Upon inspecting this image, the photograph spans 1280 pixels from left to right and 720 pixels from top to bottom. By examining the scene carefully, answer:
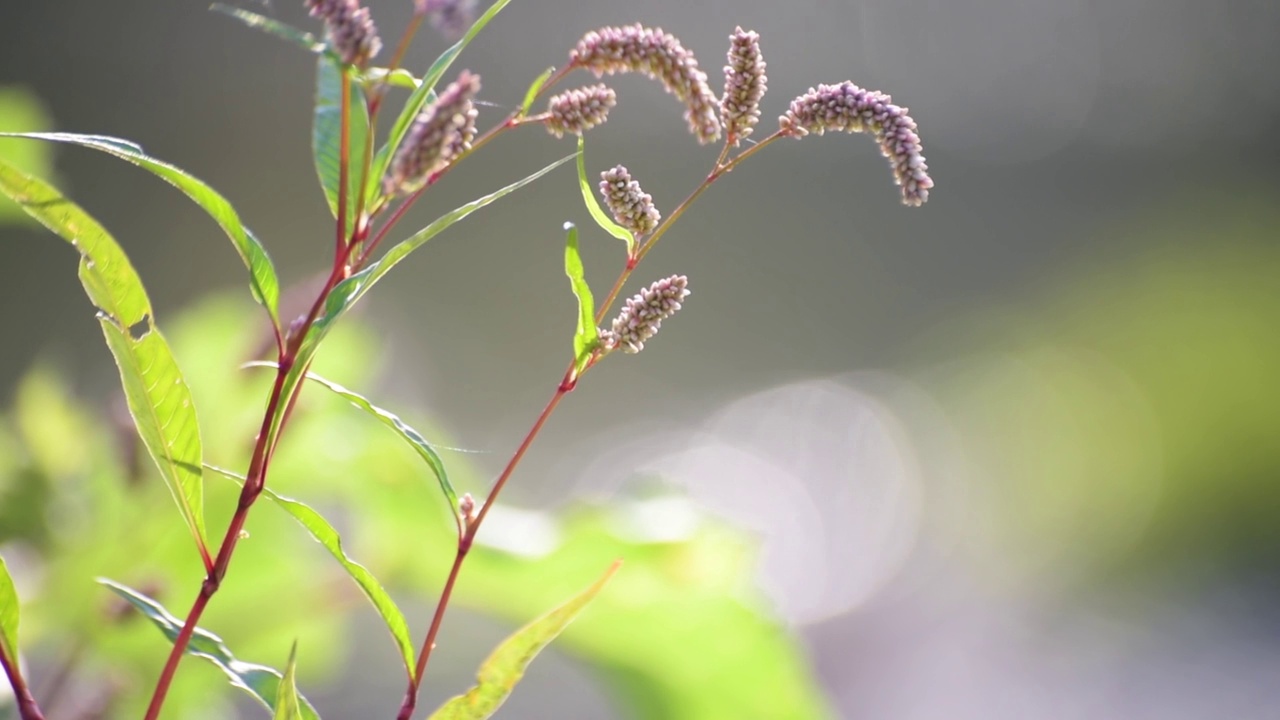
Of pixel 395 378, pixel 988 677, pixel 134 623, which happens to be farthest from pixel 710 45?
pixel 134 623

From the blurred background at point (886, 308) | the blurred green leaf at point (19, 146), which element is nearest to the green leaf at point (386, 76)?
the blurred green leaf at point (19, 146)

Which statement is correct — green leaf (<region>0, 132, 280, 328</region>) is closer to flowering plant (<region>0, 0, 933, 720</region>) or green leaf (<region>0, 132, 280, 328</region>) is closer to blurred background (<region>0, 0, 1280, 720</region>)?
flowering plant (<region>0, 0, 933, 720</region>)

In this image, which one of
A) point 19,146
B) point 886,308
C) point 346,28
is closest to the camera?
point 346,28

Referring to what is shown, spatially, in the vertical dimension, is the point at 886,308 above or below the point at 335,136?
above

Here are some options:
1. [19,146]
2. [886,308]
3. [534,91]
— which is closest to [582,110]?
[534,91]

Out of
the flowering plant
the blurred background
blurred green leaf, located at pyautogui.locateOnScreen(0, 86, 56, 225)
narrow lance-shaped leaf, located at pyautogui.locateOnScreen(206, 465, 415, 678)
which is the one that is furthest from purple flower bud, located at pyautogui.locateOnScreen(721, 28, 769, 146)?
the blurred background

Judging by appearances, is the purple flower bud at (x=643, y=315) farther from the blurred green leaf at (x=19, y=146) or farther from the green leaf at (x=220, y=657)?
the blurred green leaf at (x=19, y=146)

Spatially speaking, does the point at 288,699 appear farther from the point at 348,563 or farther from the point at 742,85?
the point at 742,85
